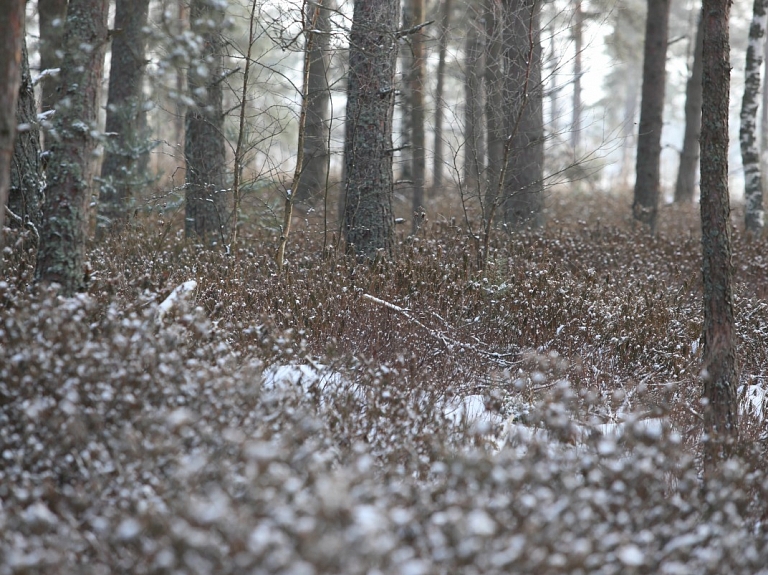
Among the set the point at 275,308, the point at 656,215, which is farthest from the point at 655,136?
the point at 275,308

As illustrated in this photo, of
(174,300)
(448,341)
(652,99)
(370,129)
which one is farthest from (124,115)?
(652,99)

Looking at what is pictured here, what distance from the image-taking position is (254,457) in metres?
2.35

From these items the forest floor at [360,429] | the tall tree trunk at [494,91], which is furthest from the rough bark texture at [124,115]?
the tall tree trunk at [494,91]

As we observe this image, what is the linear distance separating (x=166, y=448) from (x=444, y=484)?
46.3 inches

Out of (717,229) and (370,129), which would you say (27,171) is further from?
(717,229)

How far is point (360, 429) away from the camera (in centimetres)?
370

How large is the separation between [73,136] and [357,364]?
7.08 ft

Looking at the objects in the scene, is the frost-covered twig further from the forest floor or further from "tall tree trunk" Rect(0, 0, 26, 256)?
"tall tree trunk" Rect(0, 0, 26, 256)

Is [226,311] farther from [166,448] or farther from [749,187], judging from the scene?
[749,187]

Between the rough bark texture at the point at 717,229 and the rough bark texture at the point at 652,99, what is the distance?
6480 mm

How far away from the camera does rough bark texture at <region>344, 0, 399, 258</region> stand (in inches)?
254

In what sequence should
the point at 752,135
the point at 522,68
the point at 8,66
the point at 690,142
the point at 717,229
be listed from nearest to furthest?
the point at 8,66 → the point at 717,229 → the point at 522,68 → the point at 752,135 → the point at 690,142

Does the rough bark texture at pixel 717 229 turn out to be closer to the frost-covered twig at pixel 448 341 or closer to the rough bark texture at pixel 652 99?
the frost-covered twig at pixel 448 341

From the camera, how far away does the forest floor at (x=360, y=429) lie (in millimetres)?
2365
